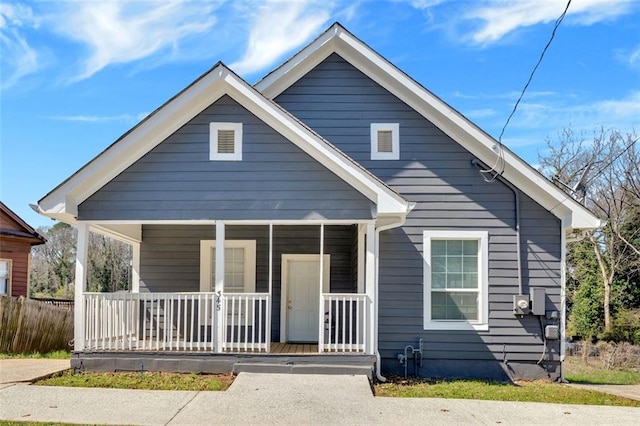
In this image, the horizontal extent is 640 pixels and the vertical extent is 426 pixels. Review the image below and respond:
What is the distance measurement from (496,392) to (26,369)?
7.60m

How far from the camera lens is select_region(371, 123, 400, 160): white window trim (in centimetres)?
1067

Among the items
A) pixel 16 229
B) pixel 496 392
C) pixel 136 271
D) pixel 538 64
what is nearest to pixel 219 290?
pixel 136 271

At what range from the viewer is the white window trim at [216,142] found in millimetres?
9195

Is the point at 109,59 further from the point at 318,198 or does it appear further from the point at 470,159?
the point at 470,159

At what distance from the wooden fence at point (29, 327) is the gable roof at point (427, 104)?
7.19m

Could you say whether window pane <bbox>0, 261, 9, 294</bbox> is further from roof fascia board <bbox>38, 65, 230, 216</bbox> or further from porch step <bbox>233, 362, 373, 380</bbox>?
porch step <bbox>233, 362, 373, 380</bbox>

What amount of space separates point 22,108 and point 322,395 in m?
9.67

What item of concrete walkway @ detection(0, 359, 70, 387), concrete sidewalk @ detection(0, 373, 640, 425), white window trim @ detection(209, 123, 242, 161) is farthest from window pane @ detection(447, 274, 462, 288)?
concrete walkway @ detection(0, 359, 70, 387)

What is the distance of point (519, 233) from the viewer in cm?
1033

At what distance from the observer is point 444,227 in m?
10.4

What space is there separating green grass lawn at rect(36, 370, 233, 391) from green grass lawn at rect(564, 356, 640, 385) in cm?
877

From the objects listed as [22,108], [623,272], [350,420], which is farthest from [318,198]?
[623,272]

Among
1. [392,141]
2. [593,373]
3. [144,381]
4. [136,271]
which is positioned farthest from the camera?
[593,373]

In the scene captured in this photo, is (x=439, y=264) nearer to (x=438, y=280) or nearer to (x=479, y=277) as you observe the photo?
(x=438, y=280)
